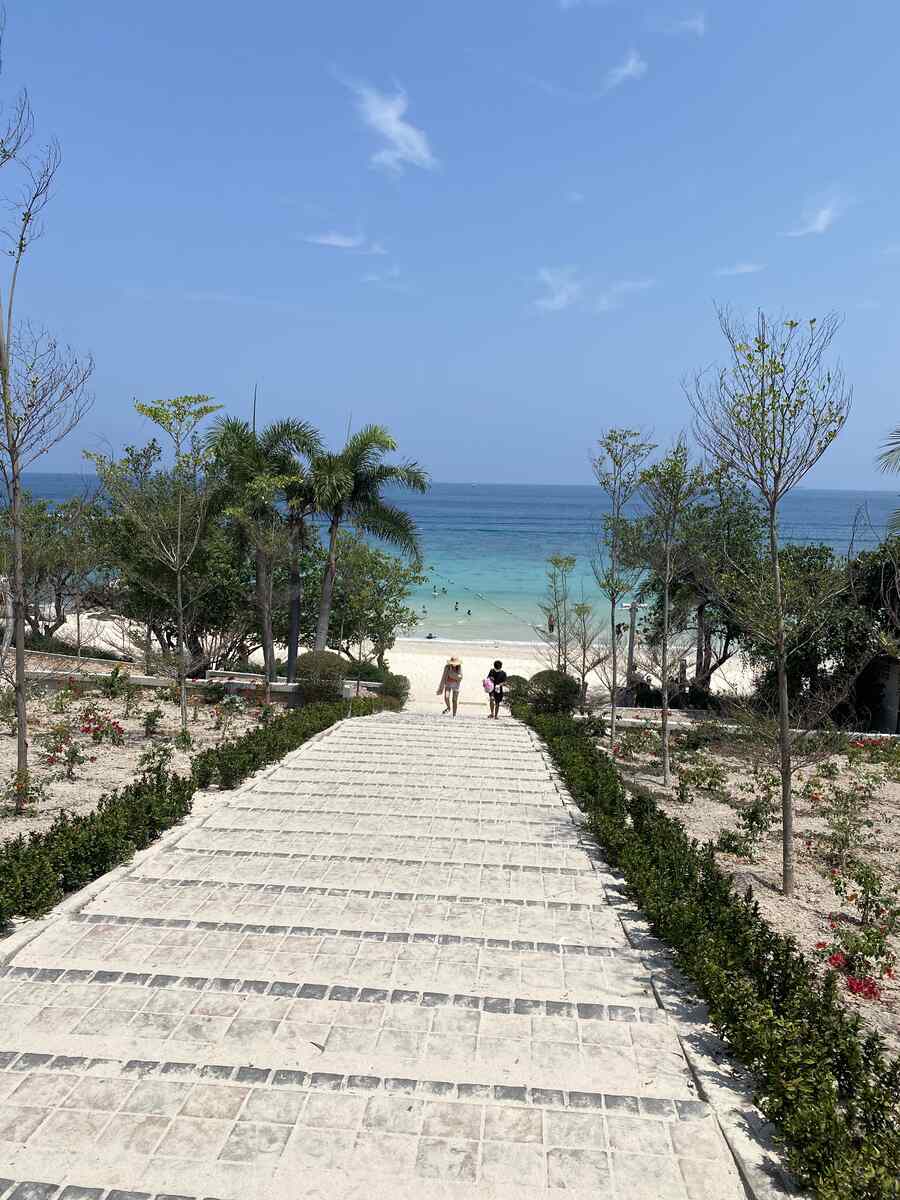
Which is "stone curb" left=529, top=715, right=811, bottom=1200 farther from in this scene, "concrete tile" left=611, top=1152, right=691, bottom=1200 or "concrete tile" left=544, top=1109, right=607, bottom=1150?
"concrete tile" left=544, top=1109, right=607, bottom=1150

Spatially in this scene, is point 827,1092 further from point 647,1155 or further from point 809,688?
point 809,688

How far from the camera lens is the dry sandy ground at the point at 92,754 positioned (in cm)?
1000

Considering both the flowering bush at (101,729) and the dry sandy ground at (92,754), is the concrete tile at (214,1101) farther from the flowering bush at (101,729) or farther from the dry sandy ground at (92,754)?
the flowering bush at (101,729)

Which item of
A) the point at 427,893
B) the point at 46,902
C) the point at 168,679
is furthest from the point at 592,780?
the point at 168,679

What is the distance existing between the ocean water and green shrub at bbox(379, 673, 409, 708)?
5.99m

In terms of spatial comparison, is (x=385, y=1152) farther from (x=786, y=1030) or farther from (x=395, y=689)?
(x=395, y=689)

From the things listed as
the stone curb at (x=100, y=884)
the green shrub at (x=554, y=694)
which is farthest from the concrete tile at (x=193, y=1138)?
the green shrub at (x=554, y=694)

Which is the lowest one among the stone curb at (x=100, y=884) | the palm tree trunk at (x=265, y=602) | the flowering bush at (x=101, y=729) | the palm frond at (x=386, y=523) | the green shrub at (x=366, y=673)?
the stone curb at (x=100, y=884)

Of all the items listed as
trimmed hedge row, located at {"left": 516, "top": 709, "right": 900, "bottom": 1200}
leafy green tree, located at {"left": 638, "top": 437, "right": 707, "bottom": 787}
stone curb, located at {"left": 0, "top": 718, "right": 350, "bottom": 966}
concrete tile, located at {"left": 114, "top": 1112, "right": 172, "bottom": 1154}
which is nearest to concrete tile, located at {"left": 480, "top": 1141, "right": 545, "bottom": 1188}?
trimmed hedge row, located at {"left": 516, "top": 709, "right": 900, "bottom": 1200}

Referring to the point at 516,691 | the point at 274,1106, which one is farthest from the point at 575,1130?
the point at 516,691

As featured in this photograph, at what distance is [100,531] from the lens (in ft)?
73.6

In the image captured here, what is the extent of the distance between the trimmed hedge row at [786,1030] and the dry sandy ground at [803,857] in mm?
510

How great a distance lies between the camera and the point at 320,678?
1906cm

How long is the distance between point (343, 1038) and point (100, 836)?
3720 mm
